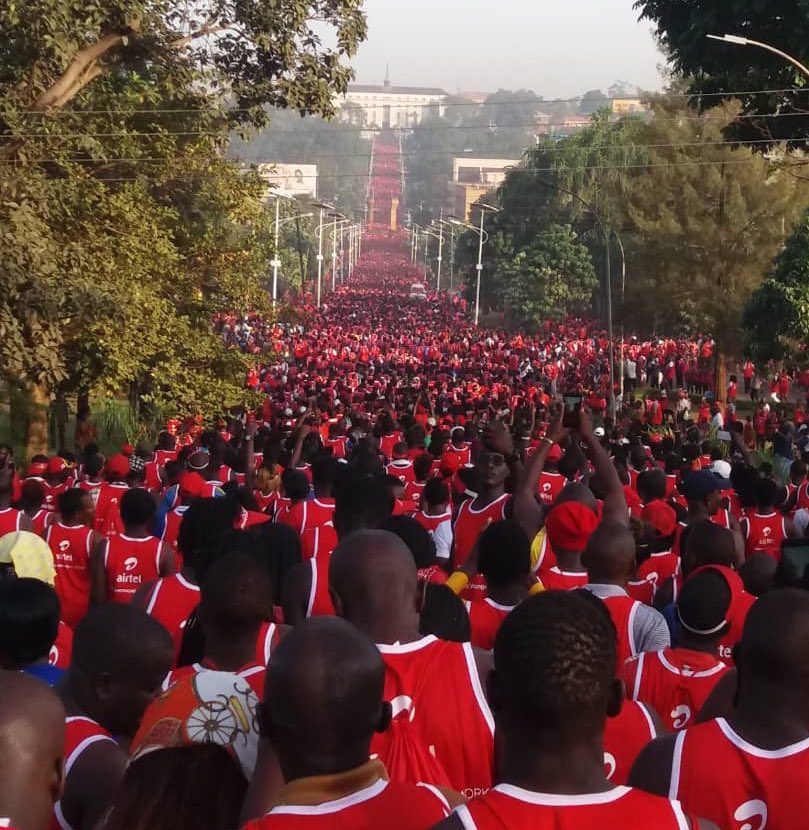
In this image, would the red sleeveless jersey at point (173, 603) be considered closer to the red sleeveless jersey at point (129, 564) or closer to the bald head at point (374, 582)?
the bald head at point (374, 582)

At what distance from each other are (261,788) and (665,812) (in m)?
0.85

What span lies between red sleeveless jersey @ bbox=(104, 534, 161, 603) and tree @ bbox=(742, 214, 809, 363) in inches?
987

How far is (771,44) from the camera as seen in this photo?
23766 mm

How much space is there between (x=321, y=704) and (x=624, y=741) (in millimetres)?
1509

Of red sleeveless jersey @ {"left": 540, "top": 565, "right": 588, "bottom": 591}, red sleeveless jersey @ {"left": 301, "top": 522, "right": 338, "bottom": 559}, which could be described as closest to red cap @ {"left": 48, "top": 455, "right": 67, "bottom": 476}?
red sleeveless jersey @ {"left": 301, "top": 522, "right": 338, "bottom": 559}

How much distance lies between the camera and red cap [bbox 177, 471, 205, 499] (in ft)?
34.6

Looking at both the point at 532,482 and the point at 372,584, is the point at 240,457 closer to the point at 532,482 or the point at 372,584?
the point at 532,482

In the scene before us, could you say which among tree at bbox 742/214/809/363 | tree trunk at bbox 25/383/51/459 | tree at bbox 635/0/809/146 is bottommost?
tree trunk at bbox 25/383/51/459

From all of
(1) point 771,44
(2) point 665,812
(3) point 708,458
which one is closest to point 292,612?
(2) point 665,812

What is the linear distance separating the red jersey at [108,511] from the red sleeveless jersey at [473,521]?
2994 millimetres

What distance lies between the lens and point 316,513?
8.78 meters

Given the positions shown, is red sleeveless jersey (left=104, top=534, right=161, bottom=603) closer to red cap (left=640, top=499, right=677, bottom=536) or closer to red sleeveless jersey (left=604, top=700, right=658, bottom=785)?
red cap (left=640, top=499, right=677, bottom=536)

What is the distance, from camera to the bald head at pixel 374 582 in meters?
4.04

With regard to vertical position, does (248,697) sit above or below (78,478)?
above
